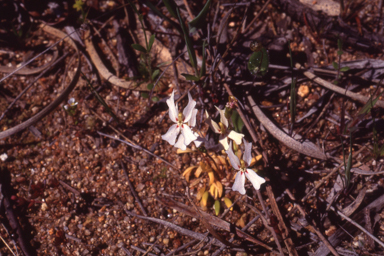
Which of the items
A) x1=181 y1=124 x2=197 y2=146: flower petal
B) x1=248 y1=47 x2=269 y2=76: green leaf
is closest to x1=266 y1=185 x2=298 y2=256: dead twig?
x1=181 y1=124 x2=197 y2=146: flower petal

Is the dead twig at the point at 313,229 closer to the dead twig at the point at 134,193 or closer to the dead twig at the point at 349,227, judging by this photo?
the dead twig at the point at 349,227

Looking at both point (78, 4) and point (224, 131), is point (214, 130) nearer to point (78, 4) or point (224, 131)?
point (224, 131)

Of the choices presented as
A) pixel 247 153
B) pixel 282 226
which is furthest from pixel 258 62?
pixel 282 226

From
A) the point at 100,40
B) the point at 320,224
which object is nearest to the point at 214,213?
the point at 320,224

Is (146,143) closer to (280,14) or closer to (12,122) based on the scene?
(12,122)

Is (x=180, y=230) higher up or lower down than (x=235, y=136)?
lower down

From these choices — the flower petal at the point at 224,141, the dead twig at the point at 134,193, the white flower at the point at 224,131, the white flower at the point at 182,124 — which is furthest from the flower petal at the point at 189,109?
the dead twig at the point at 134,193
